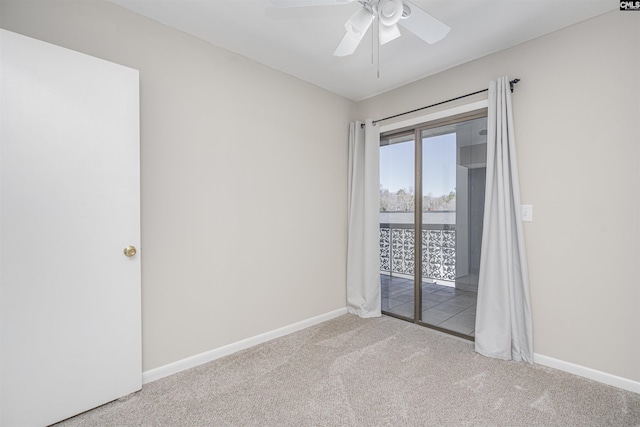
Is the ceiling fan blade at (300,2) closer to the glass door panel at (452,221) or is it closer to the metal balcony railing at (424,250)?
the glass door panel at (452,221)

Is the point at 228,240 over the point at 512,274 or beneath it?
over

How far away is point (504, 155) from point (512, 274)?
97 cm

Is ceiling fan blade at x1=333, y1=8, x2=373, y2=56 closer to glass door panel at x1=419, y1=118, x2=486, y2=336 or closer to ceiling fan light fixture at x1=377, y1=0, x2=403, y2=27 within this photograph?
ceiling fan light fixture at x1=377, y1=0, x2=403, y2=27

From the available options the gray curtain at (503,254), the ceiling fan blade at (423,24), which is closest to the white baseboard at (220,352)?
the gray curtain at (503,254)

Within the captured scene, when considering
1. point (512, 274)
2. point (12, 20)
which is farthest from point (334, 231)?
point (12, 20)

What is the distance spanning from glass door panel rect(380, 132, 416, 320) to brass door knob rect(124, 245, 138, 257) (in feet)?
8.23

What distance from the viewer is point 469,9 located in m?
2.02

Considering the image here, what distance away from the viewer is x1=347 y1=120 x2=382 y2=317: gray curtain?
3.36 metres

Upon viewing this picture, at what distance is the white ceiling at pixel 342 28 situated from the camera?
199cm

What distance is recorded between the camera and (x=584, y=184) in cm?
213

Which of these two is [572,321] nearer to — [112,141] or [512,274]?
[512,274]
